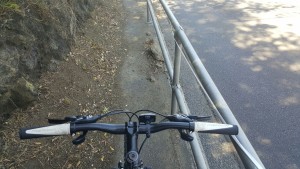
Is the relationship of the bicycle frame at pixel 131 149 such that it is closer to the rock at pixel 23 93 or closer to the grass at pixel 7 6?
the rock at pixel 23 93

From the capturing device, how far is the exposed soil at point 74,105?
3.30m

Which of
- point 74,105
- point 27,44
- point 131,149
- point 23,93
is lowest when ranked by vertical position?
point 74,105

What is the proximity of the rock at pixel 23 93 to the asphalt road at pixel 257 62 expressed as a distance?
219 centimetres

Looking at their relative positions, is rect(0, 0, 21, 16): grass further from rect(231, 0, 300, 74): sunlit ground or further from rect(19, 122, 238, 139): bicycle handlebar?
rect(231, 0, 300, 74): sunlit ground

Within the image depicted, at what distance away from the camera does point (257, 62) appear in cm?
536

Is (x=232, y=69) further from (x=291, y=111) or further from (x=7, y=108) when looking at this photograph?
(x=7, y=108)

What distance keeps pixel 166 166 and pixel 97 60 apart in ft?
8.00

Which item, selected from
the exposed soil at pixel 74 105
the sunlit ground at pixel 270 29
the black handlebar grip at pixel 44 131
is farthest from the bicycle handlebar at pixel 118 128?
the sunlit ground at pixel 270 29

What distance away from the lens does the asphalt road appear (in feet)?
12.3

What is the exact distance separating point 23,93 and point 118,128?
2.43m

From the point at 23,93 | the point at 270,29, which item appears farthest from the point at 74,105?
the point at 270,29

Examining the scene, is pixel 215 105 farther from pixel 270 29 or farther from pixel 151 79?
pixel 270 29

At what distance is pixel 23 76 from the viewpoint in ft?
12.1

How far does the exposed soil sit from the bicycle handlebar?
189 centimetres
